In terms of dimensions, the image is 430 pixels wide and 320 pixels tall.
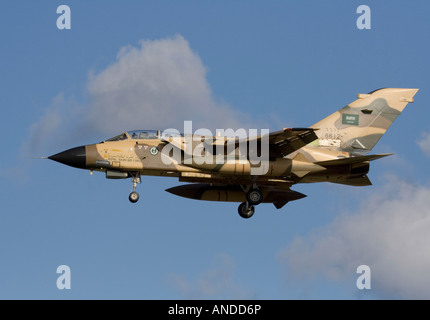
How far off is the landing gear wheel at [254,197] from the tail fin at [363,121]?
3.46 m

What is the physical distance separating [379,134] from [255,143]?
260 inches

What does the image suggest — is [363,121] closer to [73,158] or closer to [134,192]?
[134,192]

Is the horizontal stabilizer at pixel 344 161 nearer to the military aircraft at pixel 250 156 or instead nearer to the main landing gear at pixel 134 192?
the military aircraft at pixel 250 156

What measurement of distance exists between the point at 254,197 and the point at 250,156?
2239mm

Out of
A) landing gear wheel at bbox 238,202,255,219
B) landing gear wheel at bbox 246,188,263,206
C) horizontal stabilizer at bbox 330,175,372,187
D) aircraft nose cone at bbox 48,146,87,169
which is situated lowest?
landing gear wheel at bbox 238,202,255,219

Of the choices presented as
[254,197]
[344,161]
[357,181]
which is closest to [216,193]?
[254,197]

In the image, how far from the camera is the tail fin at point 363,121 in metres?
38.7

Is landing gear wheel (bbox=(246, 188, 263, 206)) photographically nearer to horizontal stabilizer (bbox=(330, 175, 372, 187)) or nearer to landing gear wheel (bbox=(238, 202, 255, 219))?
landing gear wheel (bbox=(238, 202, 255, 219))

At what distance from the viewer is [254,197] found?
37750 mm

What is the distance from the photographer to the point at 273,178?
123 feet

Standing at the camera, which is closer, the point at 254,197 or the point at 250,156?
the point at 250,156

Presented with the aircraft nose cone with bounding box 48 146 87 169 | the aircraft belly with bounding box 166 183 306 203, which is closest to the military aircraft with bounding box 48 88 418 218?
the aircraft nose cone with bounding box 48 146 87 169

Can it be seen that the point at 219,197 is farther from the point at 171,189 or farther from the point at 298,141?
the point at 298,141

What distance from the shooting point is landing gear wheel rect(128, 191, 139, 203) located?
36.5m
